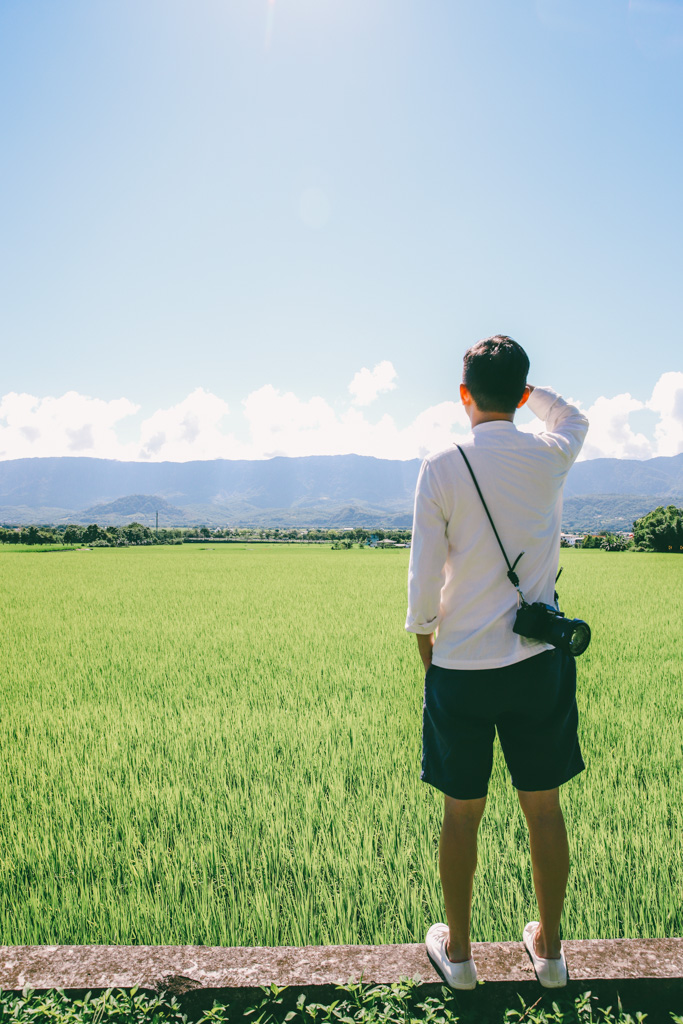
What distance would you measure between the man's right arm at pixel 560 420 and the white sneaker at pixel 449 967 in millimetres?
→ 1528

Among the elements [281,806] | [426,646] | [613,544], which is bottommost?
[613,544]

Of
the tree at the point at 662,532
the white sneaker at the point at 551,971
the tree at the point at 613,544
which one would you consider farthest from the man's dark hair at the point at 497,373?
the tree at the point at 613,544

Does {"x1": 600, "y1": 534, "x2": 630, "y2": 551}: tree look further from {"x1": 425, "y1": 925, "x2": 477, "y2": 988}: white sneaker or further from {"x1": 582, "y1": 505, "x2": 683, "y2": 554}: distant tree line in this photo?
{"x1": 425, "y1": 925, "x2": 477, "y2": 988}: white sneaker

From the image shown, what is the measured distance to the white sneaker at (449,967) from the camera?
1.51 m

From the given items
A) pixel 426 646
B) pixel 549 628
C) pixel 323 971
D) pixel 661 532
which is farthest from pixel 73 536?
pixel 549 628

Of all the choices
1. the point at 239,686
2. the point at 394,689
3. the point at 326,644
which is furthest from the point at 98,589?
the point at 394,689

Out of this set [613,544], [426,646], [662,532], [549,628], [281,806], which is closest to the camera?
[549,628]

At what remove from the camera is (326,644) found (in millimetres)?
7203

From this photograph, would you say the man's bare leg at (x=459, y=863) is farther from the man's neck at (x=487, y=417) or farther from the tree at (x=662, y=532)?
the tree at (x=662, y=532)

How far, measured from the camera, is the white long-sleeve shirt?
1468 millimetres

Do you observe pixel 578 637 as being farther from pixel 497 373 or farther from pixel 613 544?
pixel 613 544

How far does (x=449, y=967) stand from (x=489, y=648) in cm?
97

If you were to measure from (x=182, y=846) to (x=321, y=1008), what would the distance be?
1268 mm

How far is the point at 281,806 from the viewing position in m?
2.85
